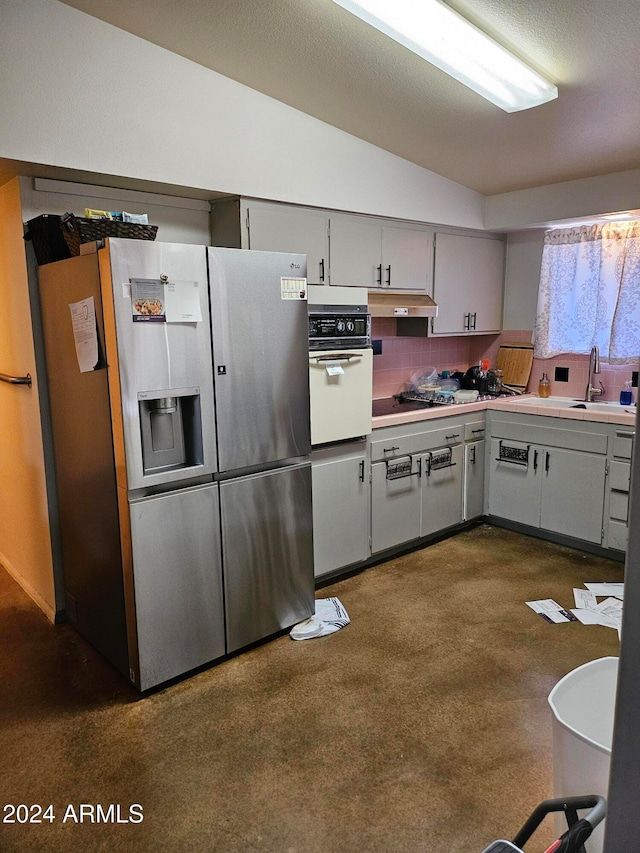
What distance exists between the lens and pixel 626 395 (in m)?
4.12

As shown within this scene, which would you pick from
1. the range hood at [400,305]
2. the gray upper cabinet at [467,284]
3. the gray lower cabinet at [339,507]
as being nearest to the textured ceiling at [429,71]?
the gray upper cabinet at [467,284]

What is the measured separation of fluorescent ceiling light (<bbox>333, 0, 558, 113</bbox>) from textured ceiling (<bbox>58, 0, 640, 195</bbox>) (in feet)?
0.17

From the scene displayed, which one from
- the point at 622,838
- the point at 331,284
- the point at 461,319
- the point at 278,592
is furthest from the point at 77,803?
the point at 461,319

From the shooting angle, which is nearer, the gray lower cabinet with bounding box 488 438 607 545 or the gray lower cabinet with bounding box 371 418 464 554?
the gray lower cabinet with bounding box 371 418 464 554

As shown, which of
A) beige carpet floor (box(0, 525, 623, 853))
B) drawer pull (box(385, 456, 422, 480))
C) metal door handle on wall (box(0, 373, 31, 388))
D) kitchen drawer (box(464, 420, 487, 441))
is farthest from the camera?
kitchen drawer (box(464, 420, 487, 441))

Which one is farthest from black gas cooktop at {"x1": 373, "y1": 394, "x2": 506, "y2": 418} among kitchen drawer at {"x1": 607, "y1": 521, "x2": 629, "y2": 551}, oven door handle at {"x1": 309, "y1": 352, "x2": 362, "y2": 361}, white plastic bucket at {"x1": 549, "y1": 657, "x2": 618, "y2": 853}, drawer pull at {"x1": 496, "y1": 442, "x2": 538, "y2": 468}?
white plastic bucket at {"x1": 549, "y1": 657, "x2": 618, "y2": 853}

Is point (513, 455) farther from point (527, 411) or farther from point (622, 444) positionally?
point (622, 444)

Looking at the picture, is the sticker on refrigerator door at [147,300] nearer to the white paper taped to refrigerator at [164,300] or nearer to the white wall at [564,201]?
the white paper taped to refrigerator at [164,300]

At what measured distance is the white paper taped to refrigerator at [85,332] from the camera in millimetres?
2354

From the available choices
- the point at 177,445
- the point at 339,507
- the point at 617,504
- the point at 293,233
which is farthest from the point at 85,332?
the point at 617,504

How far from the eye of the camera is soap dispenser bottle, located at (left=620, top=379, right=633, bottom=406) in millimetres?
4096

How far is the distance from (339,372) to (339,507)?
2.56ft

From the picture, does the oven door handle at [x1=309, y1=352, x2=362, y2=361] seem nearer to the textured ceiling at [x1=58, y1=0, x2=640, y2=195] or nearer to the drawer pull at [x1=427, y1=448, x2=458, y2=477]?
the drawer pull at [x1=427, y1=448, x2=458, y2=477]

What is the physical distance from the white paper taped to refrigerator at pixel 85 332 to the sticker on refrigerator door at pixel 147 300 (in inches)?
7.3
